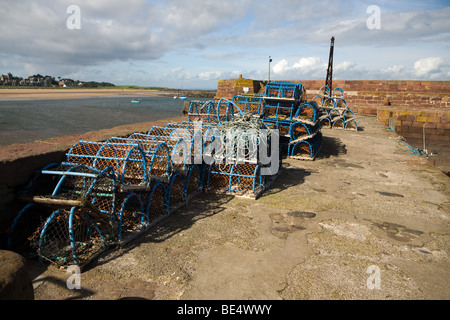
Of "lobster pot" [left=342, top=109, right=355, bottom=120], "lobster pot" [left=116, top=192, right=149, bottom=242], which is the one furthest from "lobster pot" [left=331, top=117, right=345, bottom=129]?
"lobster pot" [left=116, top=192, right=149, bottom=242]

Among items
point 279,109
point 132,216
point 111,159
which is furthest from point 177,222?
point 279,109

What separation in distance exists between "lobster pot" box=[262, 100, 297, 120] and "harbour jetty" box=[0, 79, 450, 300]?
3.40 meters

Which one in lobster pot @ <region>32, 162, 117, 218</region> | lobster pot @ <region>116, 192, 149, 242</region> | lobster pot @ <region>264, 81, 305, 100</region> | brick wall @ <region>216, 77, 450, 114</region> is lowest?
lobster pot @ <region>116, 192, 149, 242</region>

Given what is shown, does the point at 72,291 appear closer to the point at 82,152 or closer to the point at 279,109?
the point at 82,152

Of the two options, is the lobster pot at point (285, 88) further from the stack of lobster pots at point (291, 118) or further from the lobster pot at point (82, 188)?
the lobster pot at point (82, 188)

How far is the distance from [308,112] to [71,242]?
9.33m

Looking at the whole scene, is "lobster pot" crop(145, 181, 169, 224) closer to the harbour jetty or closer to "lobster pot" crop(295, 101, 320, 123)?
the harbour jetty

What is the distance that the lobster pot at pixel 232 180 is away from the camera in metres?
6.58

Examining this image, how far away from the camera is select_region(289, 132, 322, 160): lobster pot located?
400 inches

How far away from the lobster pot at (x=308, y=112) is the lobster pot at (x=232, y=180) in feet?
13.4

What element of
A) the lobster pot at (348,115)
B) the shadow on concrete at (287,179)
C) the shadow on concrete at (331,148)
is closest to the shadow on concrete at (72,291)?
the shadow on concrete at (287,179)

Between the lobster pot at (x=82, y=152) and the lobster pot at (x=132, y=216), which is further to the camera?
the lobster pot at (x=82, y=152)

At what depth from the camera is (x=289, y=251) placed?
14.3 feet
